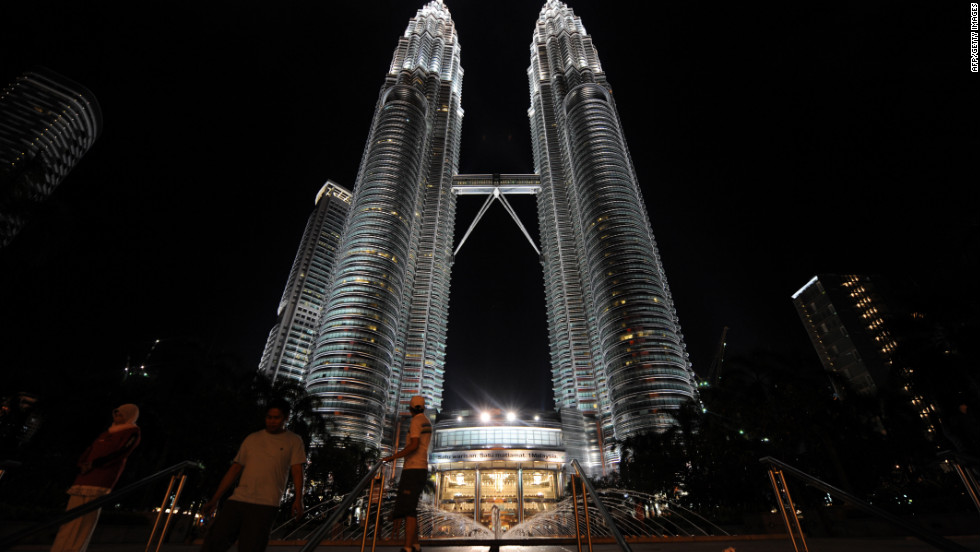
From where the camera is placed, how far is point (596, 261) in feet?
441

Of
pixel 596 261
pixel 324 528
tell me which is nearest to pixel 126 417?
pixel 324 528

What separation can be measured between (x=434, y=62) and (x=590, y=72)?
209 feet

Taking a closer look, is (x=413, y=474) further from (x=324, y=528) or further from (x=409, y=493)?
(x=324, y=528)

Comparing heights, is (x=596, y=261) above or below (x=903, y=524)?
above

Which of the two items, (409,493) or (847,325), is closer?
(409,493)

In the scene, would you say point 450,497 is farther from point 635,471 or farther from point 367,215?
point 367,215

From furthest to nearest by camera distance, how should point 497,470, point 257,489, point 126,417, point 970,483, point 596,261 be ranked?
point 596,261
point 497,470
point 970,483
point 126,417
point 257,489

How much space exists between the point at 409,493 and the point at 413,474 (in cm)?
27

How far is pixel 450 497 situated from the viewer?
382ft

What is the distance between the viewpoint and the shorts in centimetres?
693

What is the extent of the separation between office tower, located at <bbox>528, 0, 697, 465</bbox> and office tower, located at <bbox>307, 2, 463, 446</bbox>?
133 feet

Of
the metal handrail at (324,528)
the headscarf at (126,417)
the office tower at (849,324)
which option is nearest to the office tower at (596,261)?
the office tower at (849,324)

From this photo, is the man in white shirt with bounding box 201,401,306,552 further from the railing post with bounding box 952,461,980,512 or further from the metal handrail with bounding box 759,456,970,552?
the railing post with bounding box 952,461,980,512

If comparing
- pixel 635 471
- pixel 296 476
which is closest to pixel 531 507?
pixel 635 471
